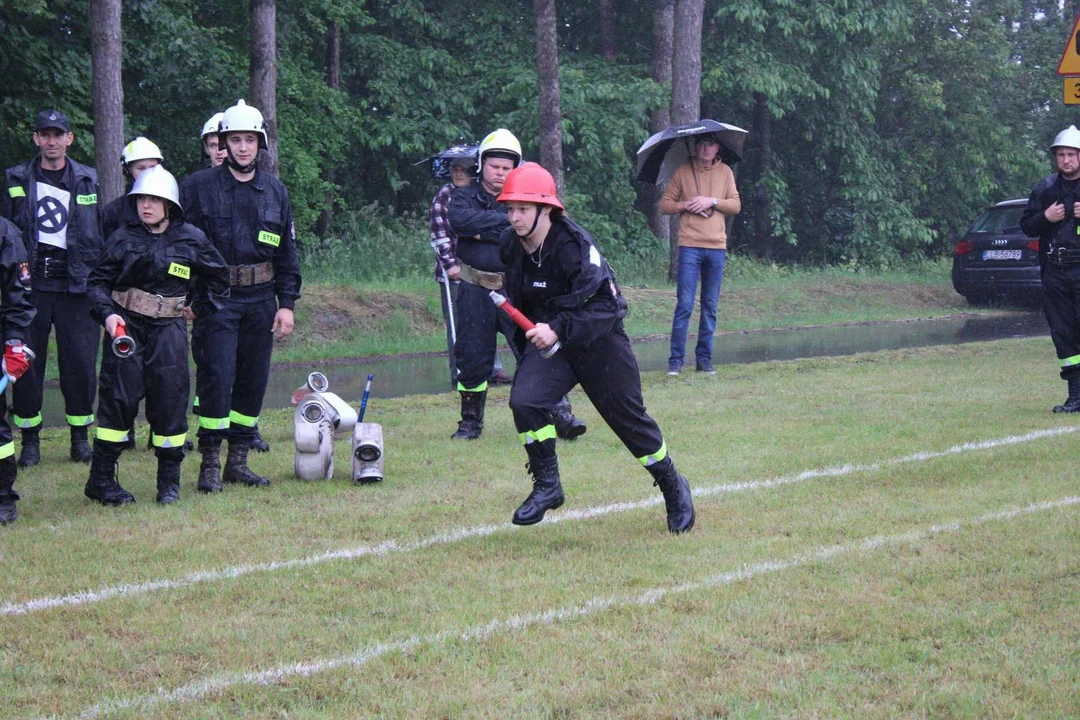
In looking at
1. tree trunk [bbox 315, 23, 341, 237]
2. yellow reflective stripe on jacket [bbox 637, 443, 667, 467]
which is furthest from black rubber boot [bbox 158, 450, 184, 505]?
tree trunk [bbox 315, 23, 341, 237]

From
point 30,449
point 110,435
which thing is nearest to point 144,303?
point 110,435

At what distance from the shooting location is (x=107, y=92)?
16.3 metres

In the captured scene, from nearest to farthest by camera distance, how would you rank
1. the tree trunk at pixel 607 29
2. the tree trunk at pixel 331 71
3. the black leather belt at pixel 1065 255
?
1. the black leather belt at pixel 1065 255
2. the tree trunk at pixel 331 71
3. the tree trunk at pixel 607 29

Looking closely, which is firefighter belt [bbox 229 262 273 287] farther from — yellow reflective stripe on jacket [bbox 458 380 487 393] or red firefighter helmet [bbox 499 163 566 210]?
red firefighter helmet [bbox 499 163 566 210]

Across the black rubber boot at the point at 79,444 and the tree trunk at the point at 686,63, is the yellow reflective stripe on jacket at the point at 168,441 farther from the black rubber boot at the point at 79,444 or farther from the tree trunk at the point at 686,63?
the tree trunk at the point at 686,63

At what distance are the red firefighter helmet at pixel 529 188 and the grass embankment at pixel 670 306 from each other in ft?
33.1

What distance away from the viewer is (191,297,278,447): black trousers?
8117 millimetres

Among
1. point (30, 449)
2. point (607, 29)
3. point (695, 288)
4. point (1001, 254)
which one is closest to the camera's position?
point (30, 449)

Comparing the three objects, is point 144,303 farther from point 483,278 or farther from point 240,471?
point 483,278

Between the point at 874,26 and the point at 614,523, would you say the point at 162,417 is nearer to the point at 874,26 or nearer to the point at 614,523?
the point at 614,523

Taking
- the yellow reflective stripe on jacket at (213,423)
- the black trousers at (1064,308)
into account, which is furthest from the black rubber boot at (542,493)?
the black trousers at (1064,308)

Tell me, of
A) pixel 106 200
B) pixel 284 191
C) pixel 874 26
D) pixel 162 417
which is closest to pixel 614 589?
pixel 162 417

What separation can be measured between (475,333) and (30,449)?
3.08 m

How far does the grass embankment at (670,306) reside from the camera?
695 inches
